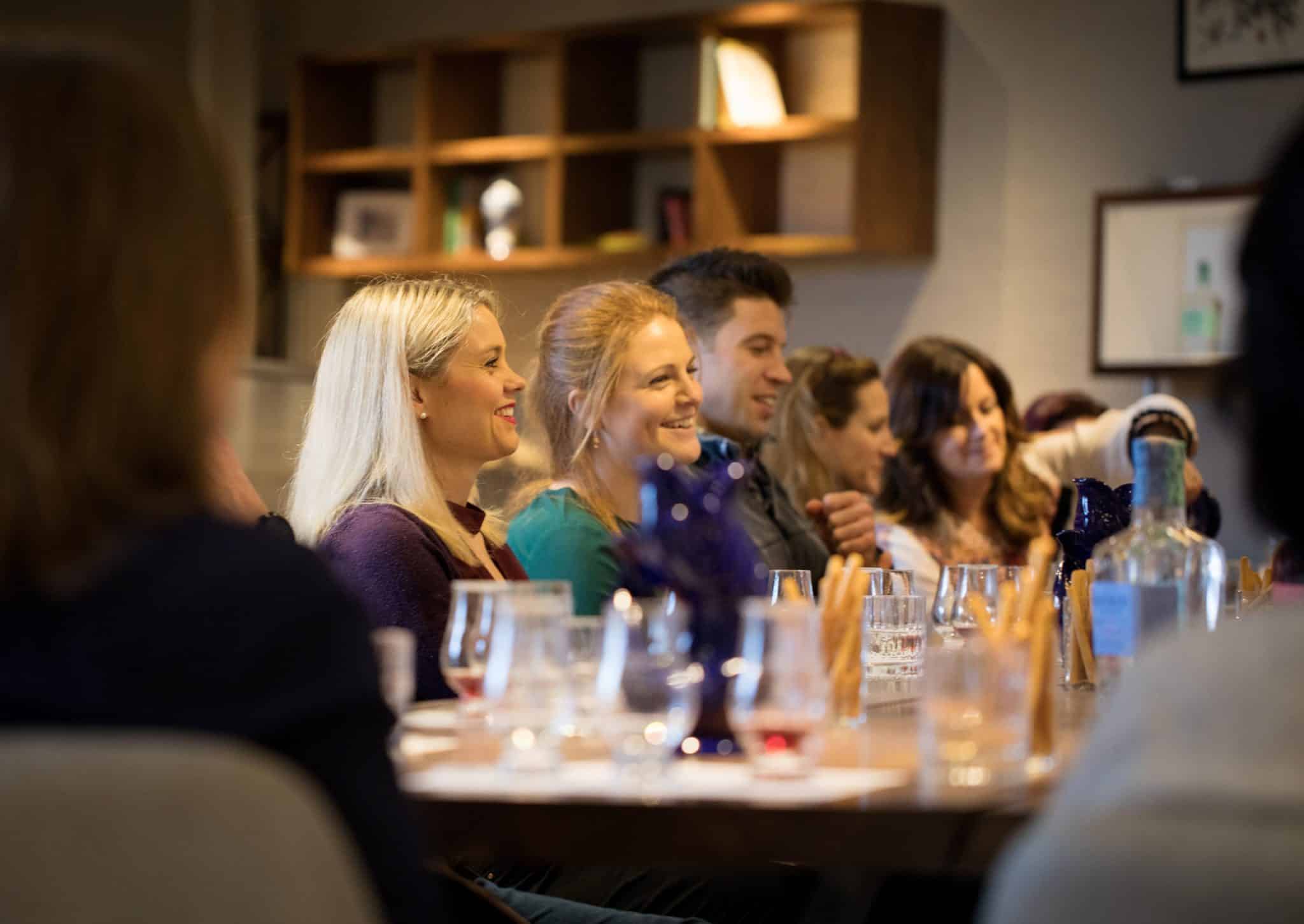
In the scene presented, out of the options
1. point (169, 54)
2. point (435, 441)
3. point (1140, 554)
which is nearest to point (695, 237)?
point (169, 54)

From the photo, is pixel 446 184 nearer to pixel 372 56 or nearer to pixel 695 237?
pixel 372 56

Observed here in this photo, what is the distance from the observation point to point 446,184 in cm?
609

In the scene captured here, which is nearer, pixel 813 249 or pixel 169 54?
pixel 813 249

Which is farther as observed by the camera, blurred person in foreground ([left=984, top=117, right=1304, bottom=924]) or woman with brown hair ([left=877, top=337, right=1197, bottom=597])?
woman with brown hair ([left=877, top=337, right=1197, bottom=597])

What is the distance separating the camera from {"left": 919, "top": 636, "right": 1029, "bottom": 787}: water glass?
1.31m

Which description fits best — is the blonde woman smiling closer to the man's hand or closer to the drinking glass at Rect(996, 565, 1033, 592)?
the drinking glass at Rect(996, 565, 1033, 592)

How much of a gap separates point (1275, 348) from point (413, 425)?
1661 millimetres

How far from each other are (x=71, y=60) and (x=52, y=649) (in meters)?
0.35

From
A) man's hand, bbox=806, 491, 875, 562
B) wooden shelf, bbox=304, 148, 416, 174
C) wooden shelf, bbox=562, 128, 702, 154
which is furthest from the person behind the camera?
wooden shelf, bbox=304, 148, 416, 174

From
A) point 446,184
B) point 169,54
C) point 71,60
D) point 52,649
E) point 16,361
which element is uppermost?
point 169,54

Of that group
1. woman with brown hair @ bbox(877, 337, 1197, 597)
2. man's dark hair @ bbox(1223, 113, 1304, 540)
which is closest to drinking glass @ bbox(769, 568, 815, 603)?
man's dark hair @ bbox(1223, 113, 1304, 540)

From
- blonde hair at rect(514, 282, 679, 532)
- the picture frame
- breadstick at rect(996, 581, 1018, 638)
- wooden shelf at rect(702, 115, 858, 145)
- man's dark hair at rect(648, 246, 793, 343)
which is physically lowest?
breadstick at rect(996, 581, 1018, 638)

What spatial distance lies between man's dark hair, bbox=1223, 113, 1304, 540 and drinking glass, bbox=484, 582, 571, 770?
0.56 meters

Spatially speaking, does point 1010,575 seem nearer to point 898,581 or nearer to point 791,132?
point 898,581
